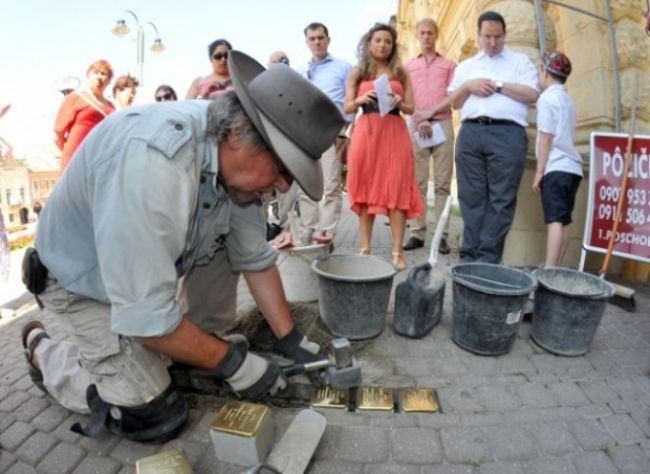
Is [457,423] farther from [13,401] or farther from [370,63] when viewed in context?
[370,63]

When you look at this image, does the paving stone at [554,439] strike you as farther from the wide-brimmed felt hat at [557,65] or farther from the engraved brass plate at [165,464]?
the wide-brimmed felt hat at [557,65]

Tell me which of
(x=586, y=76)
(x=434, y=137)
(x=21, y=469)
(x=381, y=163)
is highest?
(x=586, y=76)

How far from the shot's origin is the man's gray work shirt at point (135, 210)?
1490mm

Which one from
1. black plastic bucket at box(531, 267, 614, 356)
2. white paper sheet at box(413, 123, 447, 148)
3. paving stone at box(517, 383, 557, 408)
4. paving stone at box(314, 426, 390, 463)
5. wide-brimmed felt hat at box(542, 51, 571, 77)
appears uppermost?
wide-brimmed felt hat at box(542, 51, 571, 77)

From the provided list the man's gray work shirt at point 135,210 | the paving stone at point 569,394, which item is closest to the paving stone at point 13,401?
the man's gray work shirt at point 135,210

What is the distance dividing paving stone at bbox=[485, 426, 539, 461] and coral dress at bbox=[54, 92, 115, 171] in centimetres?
382

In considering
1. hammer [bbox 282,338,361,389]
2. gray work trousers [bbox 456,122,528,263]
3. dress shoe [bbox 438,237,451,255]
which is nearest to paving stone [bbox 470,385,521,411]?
hammer [bbox 282,338,361,389]

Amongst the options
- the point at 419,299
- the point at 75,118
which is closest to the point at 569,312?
the point at 419,299

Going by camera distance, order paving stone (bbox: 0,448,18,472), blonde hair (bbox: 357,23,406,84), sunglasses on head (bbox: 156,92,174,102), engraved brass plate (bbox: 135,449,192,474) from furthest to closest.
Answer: sunglasses on head (bbox: 156,92,174,102)
blonde hair (bbox: 357,23,406,84)
paving stone (bbox: 0,448,18,472)
engraved brass plate (bbox: 135,449,192,474)

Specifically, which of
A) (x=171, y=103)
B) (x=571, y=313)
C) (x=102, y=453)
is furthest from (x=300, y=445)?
(x=571, y=313)

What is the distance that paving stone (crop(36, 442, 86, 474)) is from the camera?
1.80 meters

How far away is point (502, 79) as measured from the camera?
3395 mm

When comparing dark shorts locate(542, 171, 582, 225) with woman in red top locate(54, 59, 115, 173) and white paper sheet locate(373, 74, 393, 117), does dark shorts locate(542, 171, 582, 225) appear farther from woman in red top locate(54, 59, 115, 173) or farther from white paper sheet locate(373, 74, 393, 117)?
woman in red top locate(54, 59, 115, 173)

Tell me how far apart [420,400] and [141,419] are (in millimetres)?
1264
